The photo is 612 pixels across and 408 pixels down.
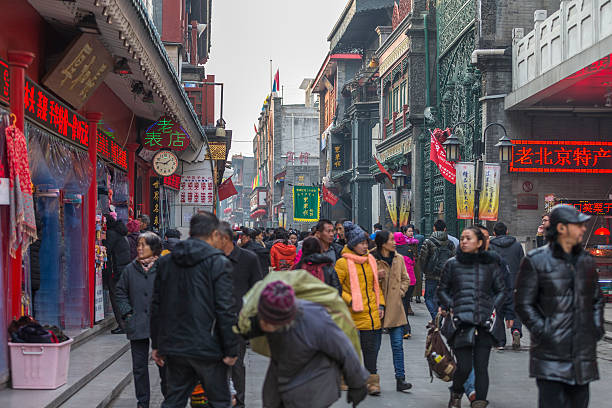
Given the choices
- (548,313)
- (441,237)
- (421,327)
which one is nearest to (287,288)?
(548,313)

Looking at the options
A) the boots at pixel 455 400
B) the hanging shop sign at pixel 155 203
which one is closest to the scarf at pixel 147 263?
the boots at pixel 455 400

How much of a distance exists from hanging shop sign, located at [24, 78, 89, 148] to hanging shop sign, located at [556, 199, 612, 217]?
433 inches

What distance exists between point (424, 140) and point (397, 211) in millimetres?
2883

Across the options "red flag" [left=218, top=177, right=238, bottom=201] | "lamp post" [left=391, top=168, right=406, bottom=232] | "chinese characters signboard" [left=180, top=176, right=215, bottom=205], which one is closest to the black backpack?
"chinese characters signboard" [left=180, top=176, right=215, bottom=205]

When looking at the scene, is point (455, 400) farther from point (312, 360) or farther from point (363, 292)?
point (312, 360)

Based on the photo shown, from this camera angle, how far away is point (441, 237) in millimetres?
12367

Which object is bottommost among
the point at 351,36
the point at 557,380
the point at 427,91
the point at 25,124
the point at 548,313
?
the point at 557,380

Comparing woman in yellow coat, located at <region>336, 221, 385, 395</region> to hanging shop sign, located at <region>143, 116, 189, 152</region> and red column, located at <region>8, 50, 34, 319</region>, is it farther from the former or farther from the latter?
hanging shop sign, located at <region>143, 116, 189, 152</region>

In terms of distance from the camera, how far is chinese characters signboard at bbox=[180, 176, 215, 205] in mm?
24922

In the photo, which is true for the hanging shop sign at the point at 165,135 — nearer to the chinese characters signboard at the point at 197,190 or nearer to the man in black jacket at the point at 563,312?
the chinese characters signboard at the point at 197,190

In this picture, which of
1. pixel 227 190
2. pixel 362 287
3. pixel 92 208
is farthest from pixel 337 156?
pixel 362 287

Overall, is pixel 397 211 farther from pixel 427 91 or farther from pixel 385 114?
pixel 385 114

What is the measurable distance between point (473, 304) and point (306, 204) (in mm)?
34232

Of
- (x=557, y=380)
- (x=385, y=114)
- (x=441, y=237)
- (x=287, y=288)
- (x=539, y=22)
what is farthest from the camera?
(x=385, y=114)
